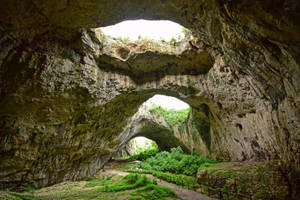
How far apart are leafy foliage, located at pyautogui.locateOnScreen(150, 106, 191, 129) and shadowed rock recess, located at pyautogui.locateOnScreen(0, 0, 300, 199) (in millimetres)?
3651

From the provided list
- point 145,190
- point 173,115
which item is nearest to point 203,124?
point 173,115

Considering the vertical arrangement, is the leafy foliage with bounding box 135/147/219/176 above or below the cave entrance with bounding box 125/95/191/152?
below

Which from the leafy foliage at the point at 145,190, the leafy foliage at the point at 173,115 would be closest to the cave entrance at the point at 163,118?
the leafy foliage at the point at 173,115

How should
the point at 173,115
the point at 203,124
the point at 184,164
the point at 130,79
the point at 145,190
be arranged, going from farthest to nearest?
the point at 173,115 < the point at 203,124 < the point at 184,164 < the point at 130,79 < the point at 145,190

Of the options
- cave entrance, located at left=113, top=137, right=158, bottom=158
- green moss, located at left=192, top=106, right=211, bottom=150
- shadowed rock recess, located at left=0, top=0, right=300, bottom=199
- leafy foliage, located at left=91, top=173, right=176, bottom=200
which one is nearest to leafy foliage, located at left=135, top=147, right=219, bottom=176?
shadowed rock recess, located at left=0, top=0, right=300, bottom=199

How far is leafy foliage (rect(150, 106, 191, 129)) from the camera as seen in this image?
16.9 m

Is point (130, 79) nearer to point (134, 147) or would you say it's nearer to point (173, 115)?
point (173, 115)

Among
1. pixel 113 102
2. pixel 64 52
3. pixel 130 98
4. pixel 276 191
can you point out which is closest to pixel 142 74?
pixel 130 98

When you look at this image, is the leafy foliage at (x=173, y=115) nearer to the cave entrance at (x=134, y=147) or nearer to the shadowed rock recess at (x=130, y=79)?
the shadowed rock recess at (x=130, y=79)

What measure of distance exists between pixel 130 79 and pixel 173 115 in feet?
30.8

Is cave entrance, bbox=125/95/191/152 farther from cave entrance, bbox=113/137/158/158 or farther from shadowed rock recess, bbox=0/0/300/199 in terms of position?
cave entrance, bbox=113/137/158/158

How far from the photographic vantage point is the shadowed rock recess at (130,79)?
4184 mm

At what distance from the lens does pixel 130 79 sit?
10.4 m

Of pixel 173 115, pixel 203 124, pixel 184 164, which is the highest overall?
pixel 173 115
